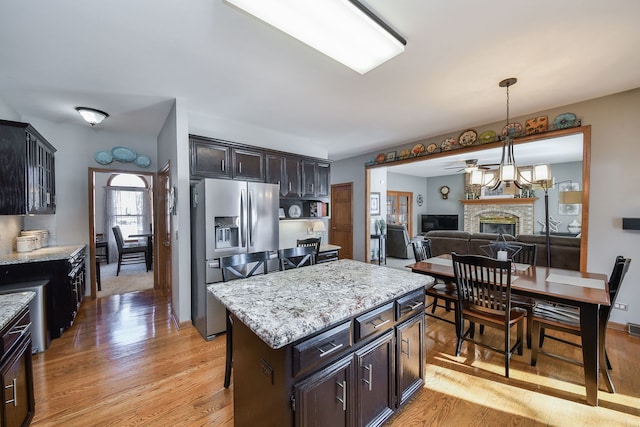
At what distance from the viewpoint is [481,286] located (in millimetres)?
2264

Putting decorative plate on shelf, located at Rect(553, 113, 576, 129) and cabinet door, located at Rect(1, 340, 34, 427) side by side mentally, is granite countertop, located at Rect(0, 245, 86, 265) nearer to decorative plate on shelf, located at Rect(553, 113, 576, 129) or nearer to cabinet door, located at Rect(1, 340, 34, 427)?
cabinet door, located at Rect(1, 340, 34, 427)

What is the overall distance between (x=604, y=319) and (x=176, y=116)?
14.4 ft

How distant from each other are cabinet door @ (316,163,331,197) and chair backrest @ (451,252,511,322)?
2669mm

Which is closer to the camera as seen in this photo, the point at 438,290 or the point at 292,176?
the point at 438,290

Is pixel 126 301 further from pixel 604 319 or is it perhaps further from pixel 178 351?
pixel 604 319

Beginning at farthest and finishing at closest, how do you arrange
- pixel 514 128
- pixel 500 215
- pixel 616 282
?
pixel 500 215 < pixel 514 128 < pixel 616 282

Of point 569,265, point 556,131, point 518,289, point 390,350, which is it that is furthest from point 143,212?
point 569,265

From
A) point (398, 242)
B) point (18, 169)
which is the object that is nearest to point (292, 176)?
point (18, 169)

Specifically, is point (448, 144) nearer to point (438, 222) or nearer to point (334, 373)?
point (334, 373)

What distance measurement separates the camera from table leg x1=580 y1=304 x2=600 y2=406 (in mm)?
1808

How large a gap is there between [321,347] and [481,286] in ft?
5.81

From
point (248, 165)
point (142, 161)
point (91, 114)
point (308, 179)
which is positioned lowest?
point (308, 179)

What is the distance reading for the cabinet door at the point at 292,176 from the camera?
410cm

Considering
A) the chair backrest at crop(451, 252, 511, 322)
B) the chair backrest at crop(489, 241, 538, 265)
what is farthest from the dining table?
the chair backrest at crop(489, 241, 538, 265)
